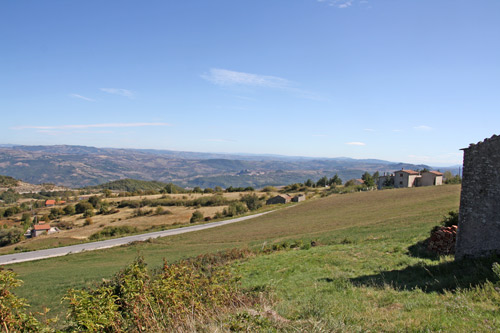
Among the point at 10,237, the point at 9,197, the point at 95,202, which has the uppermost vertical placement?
the point at 95,202

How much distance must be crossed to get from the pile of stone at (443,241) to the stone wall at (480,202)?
2596 mm

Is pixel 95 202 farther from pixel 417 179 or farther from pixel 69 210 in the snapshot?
pixel 417 179

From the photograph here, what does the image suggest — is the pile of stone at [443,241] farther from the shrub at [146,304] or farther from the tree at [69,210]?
the tree at [69,210]

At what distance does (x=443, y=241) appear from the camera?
1456cm

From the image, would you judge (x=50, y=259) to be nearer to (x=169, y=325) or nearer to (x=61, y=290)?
(x=61, y=290)

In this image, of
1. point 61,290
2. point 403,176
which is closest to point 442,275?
point 61,290

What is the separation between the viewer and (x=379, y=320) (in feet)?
21.5

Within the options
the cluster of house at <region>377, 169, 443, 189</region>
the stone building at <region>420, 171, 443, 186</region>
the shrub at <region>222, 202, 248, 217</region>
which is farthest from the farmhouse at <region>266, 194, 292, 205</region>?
the stone building at <region>420, 171, 443, 186</region>

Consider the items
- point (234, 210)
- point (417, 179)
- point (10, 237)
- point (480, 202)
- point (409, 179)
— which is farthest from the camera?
point (417, 179)

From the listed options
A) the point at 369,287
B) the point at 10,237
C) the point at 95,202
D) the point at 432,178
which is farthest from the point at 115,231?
the point at 432,178

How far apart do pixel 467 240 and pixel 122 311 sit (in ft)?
37.5

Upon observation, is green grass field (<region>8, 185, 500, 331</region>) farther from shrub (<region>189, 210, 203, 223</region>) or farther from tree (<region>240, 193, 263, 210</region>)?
tree (<region>240, 193, 263, 210</region>)

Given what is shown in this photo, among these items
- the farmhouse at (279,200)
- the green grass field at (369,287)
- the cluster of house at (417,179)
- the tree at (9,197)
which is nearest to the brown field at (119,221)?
the farmhouse at (279,200)

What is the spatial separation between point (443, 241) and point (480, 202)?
414 centimetres
